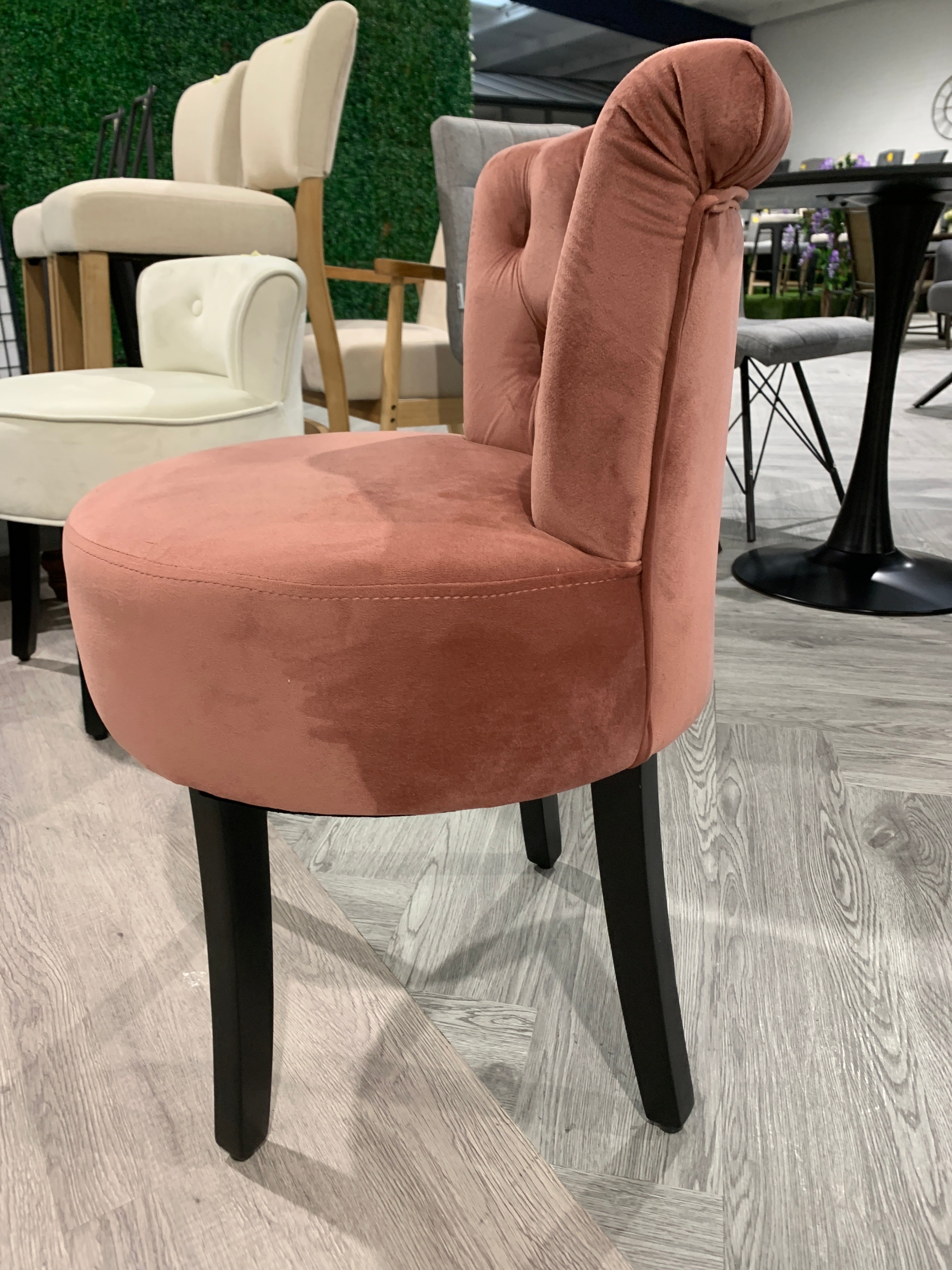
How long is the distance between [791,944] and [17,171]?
3643 millimetres

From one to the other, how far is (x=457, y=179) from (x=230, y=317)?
100 centimetres

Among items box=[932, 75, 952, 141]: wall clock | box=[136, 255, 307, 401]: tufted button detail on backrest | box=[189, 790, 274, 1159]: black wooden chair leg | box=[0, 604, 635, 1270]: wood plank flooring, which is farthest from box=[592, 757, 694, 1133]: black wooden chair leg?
box=[932, 75, 952, 141]: wall clock

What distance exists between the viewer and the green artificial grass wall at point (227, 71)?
317 centimetres

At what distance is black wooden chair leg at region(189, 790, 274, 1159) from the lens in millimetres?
640

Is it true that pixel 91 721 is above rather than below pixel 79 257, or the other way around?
below

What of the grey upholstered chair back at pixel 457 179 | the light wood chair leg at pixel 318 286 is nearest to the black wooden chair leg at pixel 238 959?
the light wood chair leg at pixel 318 286

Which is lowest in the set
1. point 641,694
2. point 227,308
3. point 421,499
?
point 641,694

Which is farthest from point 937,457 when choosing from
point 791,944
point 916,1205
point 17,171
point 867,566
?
point 17,171

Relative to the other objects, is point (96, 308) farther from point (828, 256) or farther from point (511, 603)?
point (828, 256)

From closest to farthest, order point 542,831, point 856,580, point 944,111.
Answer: point 542,831 < point 856,580 < point 944,111

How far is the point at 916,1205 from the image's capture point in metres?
0.67

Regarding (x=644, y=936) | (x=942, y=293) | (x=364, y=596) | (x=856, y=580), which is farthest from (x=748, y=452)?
(x=942, y=293)

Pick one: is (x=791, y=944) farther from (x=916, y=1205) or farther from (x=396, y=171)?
(x=396, y=171)

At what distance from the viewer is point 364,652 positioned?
1.81ft
